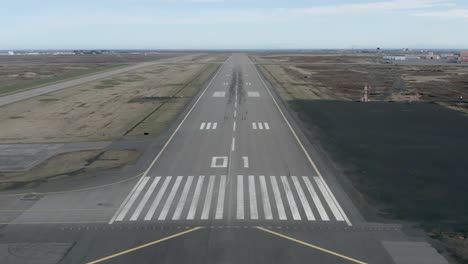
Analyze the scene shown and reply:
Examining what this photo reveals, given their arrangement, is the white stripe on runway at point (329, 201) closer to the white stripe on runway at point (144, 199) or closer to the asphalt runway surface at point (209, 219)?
the asphalt runway surface at point (209, 219)

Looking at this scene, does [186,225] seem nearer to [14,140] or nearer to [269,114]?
[14,140]

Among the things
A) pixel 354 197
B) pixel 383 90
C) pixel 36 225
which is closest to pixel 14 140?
pixel 36 225

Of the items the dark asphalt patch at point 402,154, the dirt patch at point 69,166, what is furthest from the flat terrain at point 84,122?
the dark asphalt patch at point 402,154

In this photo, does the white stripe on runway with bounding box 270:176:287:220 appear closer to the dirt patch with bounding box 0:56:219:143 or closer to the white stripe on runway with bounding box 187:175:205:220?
the white stripe on runway with bounding box 187:175:205:220

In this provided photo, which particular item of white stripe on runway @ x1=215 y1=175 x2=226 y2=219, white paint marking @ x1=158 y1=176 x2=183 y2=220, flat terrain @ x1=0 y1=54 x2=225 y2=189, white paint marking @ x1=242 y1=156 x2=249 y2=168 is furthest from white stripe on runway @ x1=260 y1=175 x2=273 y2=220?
flat terrain @ x1=0 y1=54 x2=225 y2=189

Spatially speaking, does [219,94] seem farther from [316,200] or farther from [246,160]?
[316,200]

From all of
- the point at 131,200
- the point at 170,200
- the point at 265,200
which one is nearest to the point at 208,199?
the point at 170,200
